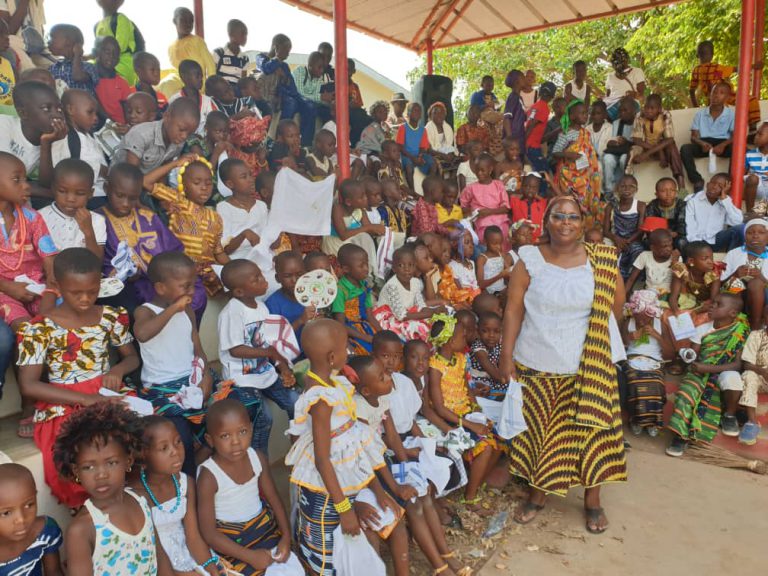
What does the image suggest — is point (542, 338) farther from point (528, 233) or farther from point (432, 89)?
point (432, 89)

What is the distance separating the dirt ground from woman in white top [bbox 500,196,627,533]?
15 centimetres

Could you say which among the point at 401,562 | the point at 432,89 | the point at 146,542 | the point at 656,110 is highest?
the point at 432,89

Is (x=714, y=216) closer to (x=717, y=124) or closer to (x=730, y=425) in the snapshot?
(x=717, y=124)

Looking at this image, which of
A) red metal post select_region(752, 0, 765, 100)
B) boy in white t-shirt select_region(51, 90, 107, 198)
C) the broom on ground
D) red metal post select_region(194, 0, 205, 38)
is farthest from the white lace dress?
red metal post select_region(752, 0, 765, 100)

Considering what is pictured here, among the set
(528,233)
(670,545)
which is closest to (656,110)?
(528,233)

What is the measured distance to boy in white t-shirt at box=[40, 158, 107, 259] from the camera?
297cm

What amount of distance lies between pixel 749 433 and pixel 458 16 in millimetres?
7583

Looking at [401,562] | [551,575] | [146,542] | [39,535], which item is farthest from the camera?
[551,575]

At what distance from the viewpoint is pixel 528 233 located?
20.3 feet

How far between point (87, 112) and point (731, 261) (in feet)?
17.7

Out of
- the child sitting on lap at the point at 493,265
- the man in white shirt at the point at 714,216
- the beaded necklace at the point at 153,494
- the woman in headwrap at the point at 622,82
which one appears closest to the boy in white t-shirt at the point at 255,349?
the beaded necklace at the point at 153,494

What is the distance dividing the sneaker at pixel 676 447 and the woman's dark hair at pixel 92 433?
12.4 ft

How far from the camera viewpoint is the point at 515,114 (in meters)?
8.65

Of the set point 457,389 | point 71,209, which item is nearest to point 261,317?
point 71,209
